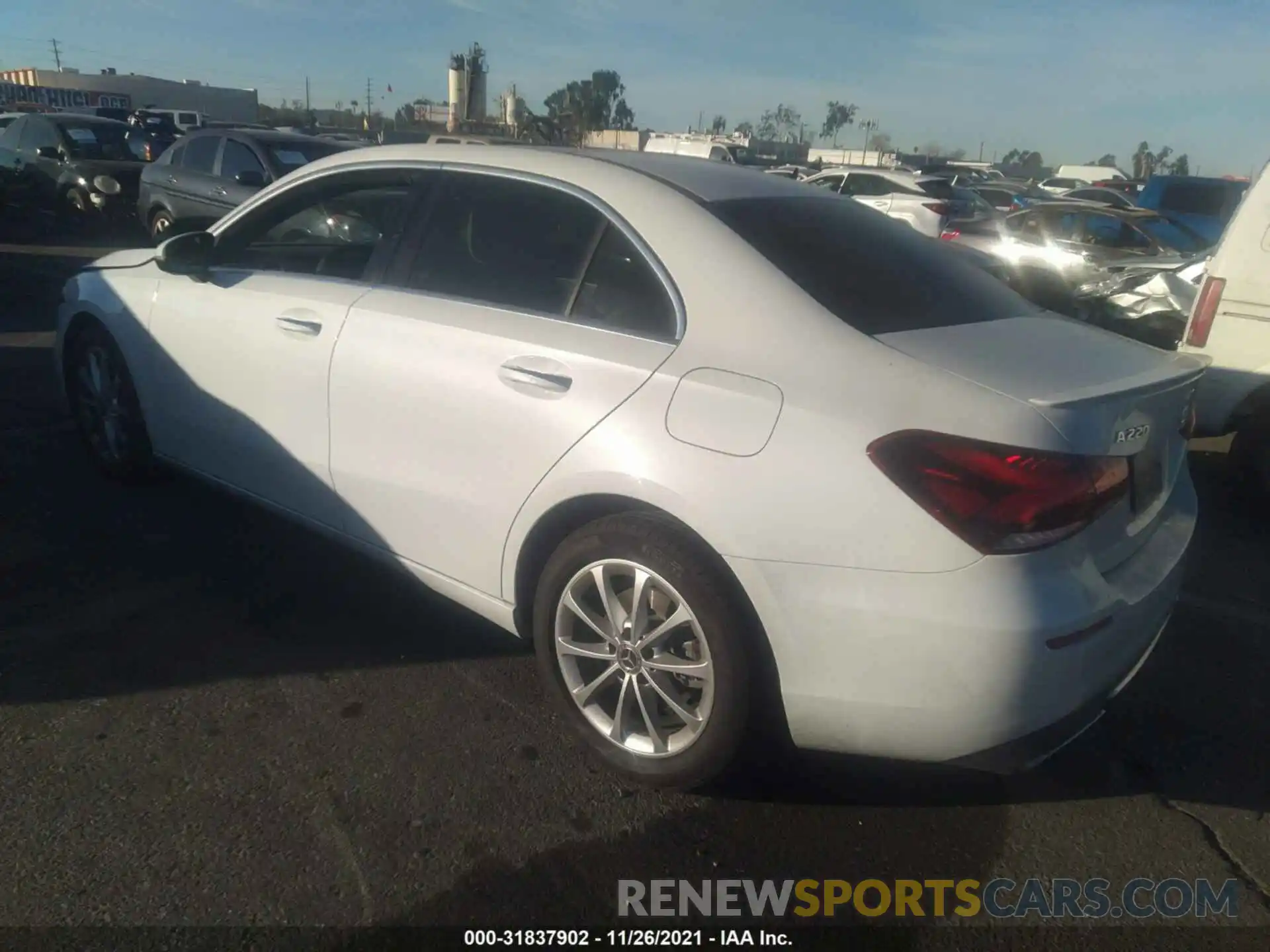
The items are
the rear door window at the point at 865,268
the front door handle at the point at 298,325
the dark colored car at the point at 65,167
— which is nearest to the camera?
the rear door window at the point at 865,268

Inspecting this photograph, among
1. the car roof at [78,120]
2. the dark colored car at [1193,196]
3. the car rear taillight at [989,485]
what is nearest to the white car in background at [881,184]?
the dark colored car at [1193,196]

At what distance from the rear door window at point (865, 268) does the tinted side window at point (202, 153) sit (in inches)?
390

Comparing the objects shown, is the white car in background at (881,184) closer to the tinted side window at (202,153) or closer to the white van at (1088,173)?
the tinted side window at (202,153)

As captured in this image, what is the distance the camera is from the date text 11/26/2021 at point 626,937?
7.57 feet

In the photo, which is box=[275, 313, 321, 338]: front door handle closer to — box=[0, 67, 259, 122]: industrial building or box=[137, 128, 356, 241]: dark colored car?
box=[137, 128, 356, 241]: dark colored car

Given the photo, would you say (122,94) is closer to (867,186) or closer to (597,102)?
(597,102)

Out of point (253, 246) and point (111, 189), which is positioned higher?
point (253, 246)

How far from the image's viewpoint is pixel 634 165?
3.20 meters

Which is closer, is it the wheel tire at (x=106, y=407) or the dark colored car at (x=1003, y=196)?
the wheel tire at (x=106, y=407)

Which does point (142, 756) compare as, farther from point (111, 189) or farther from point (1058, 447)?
point (111, 189)

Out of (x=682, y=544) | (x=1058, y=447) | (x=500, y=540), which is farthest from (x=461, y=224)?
(x=1058, y=447)

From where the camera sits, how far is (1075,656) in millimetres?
2316

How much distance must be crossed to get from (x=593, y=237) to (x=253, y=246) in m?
2.22

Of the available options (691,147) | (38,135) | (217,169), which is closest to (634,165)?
(217,169)
